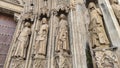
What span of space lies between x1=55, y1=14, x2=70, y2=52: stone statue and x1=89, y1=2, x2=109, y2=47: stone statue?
0.45m

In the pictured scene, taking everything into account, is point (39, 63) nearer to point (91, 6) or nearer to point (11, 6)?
point (91, 6)

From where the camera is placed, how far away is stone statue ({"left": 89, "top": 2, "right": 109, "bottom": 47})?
2.11 metres

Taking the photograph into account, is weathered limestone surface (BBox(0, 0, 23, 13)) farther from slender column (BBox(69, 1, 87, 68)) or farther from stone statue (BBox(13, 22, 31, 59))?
slender column (BBox(69, 1, 87, 68))

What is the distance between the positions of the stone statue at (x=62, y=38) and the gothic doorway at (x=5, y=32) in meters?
1.39

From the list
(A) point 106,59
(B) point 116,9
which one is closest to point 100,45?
(A) point 106,59

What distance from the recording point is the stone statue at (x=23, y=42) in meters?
2.43

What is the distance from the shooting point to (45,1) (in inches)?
141

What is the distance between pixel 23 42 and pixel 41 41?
350mm

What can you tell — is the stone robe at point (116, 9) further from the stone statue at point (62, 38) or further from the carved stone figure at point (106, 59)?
the stone statue at point (62, 38)

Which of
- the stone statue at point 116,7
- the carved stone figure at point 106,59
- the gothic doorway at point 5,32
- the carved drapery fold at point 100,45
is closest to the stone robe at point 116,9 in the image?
the stone statue at point 116,7

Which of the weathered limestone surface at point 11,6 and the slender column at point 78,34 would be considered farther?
the weathered limestone surface at point 11,6

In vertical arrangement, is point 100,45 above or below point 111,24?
below

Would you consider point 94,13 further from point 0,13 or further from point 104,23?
point 0,13

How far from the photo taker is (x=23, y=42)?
2.61 m
